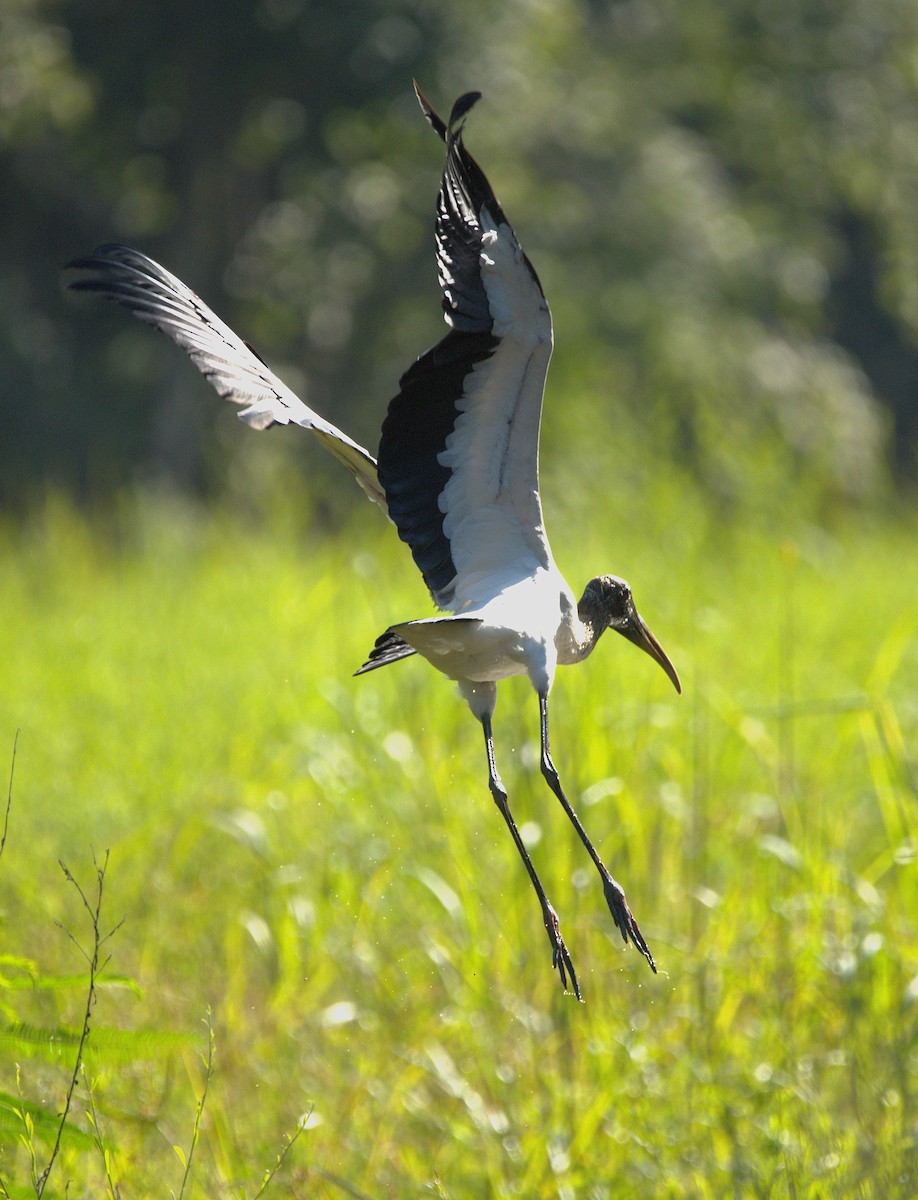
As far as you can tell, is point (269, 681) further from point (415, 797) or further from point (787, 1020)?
point (787, 1020)

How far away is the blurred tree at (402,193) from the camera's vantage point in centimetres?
1642

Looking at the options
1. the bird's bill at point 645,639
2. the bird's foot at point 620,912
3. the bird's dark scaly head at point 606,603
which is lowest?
the bird's foot at point 620,912

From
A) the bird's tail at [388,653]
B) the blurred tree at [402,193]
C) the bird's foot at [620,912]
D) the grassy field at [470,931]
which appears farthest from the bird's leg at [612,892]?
the blurred tree at [402,193]

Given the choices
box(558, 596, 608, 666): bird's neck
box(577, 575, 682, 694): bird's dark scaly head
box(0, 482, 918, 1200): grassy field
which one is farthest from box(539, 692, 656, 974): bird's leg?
box(0, 482, 918, 1200): grassy field

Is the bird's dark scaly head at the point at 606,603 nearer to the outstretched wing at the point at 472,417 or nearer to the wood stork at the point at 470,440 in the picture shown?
the wood stork at the point at 470,440

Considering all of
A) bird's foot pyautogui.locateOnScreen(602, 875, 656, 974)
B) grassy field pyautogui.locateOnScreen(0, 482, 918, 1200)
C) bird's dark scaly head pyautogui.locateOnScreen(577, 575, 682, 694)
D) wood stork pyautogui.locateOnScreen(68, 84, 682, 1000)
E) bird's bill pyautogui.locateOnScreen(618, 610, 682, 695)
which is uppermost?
wood stork pyautogui.locateOnScreen(68, 84, 682, 1000)

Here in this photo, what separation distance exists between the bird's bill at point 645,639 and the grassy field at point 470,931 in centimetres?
104

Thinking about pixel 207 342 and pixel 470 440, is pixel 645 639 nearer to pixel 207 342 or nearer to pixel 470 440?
pixel 470 440

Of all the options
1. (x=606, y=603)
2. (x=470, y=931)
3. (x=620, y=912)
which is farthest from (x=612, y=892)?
(x=470, y=931)

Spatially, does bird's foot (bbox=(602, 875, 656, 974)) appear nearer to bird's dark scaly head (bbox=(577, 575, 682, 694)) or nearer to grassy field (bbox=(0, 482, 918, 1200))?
bird's dark scaly head (bbox=(577, 575, 682, 694))

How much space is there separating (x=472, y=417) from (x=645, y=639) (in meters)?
0.89

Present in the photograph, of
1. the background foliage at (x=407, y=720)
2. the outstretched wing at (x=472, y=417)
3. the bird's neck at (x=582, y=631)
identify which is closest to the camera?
the outstretched wing at (x=472, y=417)

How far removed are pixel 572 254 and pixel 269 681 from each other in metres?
12.3

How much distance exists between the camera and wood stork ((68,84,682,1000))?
115 inches
